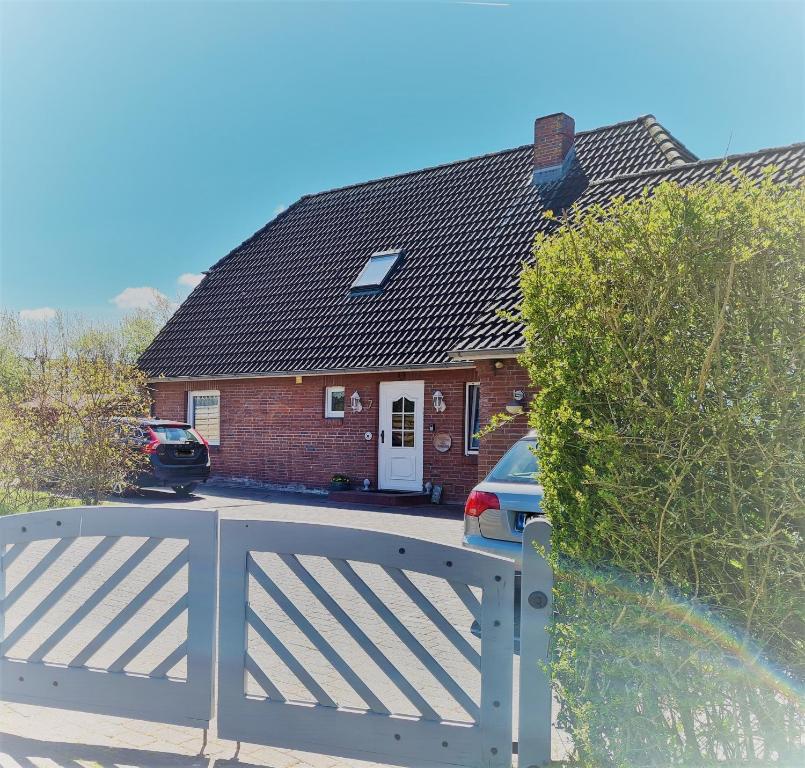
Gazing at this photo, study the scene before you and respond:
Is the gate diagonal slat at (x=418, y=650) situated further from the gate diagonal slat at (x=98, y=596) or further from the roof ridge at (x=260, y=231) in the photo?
the roof ridge at (x=260, y=231)

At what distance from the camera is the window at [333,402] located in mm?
16984

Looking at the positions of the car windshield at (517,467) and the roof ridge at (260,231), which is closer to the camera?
the car windshield at (517,467)

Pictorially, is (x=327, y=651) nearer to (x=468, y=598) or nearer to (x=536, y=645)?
(x=468, y=598)

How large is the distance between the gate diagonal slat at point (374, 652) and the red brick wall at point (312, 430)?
10.8 m

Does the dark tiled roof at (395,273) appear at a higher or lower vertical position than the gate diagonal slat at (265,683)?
higher

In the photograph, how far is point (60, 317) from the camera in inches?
1534

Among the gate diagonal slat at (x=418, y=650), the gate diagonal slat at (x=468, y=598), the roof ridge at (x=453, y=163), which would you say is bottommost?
the gate diagonal slat at (x=418, y=650)

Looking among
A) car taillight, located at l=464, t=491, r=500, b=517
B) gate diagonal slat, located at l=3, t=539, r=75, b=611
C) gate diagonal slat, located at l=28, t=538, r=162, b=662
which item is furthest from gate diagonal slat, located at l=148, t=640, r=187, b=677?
car taillight, located at l=464, t=491, r=500, b=517

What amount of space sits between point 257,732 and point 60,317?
131 feet

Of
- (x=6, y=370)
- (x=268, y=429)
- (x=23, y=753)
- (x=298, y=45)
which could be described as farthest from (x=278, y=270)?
(x=6, y=370)

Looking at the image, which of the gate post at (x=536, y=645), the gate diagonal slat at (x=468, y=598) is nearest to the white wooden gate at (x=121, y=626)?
the gate diagonal slat at (x=468, y=598)

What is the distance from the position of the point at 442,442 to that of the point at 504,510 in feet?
28.7

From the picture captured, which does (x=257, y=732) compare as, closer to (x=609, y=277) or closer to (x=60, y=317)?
(x=609, y=277)

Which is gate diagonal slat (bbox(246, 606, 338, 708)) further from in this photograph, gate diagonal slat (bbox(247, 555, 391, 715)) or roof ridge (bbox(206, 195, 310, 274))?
roof ridge (bbox(206, 195, 310, 274))
